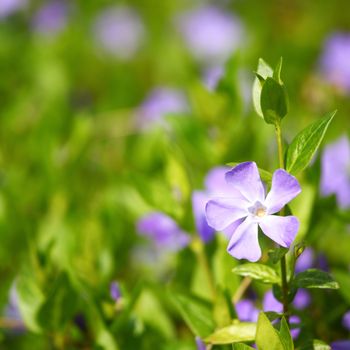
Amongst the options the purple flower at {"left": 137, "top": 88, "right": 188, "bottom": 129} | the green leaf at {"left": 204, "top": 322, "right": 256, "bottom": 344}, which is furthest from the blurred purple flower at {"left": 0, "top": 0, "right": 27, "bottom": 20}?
the green leaf at {"left": 204, "top": 322, "right": 256, "bottom": 344}

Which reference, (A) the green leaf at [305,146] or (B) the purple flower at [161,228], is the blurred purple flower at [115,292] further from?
(A) the green leaf at [305,146]

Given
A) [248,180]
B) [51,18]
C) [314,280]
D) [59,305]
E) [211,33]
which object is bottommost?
[211,33]

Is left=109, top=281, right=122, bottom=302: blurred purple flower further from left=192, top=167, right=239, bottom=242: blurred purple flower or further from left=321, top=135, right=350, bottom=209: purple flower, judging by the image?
left=321, top=135, right=350, bottom=209: purple flower

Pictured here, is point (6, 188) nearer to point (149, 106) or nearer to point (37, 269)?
point (37, 269)

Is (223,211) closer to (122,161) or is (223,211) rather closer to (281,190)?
(281,190)

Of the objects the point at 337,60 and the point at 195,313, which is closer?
the point at 195,313

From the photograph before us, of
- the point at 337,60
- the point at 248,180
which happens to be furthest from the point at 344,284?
the point at 337,60
